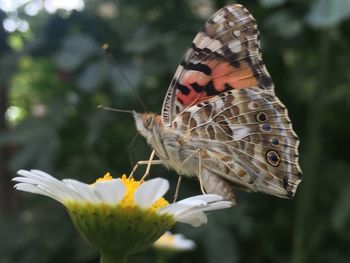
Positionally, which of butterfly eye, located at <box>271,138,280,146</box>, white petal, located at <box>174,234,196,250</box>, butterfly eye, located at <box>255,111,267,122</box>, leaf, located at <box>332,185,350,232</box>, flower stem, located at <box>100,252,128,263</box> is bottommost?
leaf, located at <box>332,185,350,232</box>

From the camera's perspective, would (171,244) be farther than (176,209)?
Yes

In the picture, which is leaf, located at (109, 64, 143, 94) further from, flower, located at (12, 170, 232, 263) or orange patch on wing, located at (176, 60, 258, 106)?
flower, located at (12, 170, 232, 263)

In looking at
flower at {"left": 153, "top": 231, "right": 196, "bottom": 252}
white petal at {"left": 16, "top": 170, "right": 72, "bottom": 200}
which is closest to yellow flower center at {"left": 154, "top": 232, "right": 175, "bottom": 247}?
flower at {"left": 153, "top": 231, "right": 196, "bottom": 252}

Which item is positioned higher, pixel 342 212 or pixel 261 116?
pixel 261 116

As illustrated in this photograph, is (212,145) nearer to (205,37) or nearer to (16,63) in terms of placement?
(205,37)

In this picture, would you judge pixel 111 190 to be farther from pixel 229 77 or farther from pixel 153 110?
pixel 153 110

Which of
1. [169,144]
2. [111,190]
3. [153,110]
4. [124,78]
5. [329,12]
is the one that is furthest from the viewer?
[153,110]

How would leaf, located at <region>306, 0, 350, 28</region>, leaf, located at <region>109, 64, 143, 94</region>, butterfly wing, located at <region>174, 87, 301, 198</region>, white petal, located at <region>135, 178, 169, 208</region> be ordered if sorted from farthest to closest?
leaf, located at <region>109, 64, 143, 94</region>, leaf, located at <region>306, 0, 350, 28</region>, butterfly wing, located at <region>174, 87, 301, 198</region>, white petal, located at <region>135, 178, 169, 208</region>

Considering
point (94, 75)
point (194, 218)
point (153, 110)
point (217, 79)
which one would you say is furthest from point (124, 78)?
point (194, 218)
